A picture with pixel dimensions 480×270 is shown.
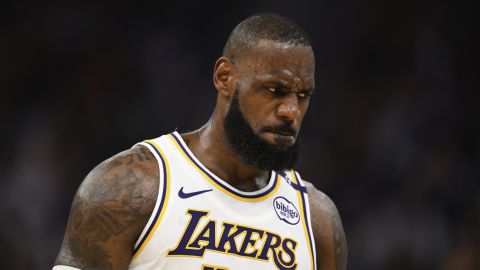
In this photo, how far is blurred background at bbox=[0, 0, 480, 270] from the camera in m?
7.43

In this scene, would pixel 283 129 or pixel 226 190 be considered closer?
pixel 283 129

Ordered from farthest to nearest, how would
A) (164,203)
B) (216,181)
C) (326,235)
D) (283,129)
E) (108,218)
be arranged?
1. (326,235)
2. (216,181)
3. (283,129)
4. (164,203)
5. (108,218)

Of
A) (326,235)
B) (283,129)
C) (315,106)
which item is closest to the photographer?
(283,129)

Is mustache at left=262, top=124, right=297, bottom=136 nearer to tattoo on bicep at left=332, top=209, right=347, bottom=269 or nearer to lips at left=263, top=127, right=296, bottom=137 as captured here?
lips at left=263, top=127, right=296, bottom=137

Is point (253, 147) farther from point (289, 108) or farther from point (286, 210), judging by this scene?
point (286, 210)

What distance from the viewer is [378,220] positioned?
7.96 m

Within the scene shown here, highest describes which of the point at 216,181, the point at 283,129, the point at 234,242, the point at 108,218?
the point at 283,129

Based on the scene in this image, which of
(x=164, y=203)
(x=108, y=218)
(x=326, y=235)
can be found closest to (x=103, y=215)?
(x=108, y=218)

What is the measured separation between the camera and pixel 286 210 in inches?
152

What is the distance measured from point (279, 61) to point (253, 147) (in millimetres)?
422

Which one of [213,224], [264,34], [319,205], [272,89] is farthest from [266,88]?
[319,205]

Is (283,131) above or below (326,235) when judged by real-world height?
above

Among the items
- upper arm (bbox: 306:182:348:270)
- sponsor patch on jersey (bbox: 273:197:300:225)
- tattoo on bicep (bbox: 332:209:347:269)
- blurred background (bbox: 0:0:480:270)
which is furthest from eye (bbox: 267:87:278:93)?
blurred background (bbox: 0:0:480:270)

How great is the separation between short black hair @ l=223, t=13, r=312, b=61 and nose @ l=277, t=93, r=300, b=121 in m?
0.26
